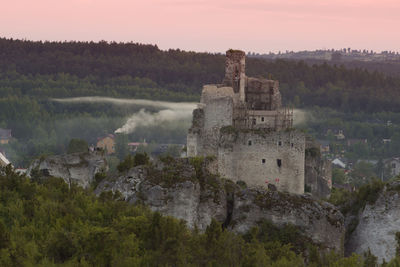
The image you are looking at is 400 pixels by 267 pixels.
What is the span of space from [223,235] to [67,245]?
472 cm

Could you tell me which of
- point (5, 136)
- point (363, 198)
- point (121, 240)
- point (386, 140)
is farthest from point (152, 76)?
point (121, 240)

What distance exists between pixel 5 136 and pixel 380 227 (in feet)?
367

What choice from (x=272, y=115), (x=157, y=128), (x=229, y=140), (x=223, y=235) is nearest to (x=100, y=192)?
(x=223, y=235)

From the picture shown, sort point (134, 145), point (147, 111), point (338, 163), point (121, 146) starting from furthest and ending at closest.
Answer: point (147, 111)
point (134, 145)
point (338, 163)
point (121, 146)

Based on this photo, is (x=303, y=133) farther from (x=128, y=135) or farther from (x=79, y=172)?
(x=128, y=135)

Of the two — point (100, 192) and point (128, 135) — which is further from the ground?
point (100, 192)

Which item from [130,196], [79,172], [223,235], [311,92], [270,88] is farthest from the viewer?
[311,92]

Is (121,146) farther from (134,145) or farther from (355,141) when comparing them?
(355,141)

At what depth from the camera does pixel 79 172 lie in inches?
1996

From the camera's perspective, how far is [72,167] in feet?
166

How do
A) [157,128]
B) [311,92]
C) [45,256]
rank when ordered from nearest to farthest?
[45,256], [157,128], [311,92]

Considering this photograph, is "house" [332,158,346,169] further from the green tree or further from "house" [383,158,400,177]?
the green tree

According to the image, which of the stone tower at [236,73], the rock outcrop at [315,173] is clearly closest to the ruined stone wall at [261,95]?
the stone tower at [236,73]

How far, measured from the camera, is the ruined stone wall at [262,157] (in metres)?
56.7
